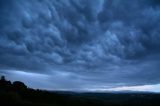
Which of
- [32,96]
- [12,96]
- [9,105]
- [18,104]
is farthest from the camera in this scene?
[32,96]

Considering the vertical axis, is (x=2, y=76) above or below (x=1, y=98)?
above

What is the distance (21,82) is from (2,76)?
2128cm

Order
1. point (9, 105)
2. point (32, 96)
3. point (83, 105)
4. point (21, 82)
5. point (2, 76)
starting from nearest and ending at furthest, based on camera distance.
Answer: point (9, 105)
point (32, 96)
point (83, 105)
point (21, 82)
point (2, 76)

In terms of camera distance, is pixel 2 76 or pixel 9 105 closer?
pixel 9 105

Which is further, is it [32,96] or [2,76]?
[2,76]

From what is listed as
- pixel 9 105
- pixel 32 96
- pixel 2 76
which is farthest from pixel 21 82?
pixel 9 105

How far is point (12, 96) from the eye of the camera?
50.7 m

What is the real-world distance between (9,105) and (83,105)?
137 ft

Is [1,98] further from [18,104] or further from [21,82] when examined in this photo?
[21,82]

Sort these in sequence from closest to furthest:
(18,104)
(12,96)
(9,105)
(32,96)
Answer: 1. (9,105)
2. (18,104)
3. (12,96)
4. (32,96)

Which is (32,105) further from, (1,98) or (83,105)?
(83,105)

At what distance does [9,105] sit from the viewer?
43938 mm

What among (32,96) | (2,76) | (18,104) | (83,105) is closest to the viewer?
(18,104)

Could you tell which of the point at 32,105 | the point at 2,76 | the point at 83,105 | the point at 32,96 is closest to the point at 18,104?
the point at 32,105
